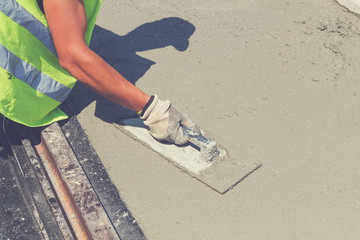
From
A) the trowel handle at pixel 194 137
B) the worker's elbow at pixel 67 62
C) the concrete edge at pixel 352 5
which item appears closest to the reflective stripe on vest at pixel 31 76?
the worker's elbow at pixel 67 62

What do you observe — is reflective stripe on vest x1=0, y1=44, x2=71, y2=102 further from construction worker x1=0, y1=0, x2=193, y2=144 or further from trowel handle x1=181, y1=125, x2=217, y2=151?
trowel handle x1=181, y1=125, x2=217, y2=151

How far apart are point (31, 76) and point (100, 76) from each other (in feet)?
1.35

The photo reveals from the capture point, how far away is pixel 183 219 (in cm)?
223

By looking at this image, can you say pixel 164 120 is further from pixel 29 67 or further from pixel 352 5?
pixel 352 5

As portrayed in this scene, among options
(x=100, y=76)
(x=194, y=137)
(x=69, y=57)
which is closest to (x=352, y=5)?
(x=194, y=137)

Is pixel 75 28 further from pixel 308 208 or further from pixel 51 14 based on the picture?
pixel 308 208

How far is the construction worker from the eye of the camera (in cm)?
222

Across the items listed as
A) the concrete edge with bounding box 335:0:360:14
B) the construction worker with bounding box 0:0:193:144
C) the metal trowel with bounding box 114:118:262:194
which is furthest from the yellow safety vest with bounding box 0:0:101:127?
the concrete edge with bounding box 335:0:360:14

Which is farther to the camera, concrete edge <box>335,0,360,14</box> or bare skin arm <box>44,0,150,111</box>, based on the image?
concrete edge <box>335,0,360,14</box>

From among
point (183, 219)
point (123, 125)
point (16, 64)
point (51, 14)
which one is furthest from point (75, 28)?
point (183, 219)

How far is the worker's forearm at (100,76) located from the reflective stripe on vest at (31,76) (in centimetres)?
20

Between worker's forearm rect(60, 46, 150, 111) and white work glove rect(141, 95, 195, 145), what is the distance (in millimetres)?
52

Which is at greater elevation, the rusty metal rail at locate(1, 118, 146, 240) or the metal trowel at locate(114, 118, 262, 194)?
the metal trowel at locate(114, 118, 262, 194)

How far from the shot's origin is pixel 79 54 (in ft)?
7.37
